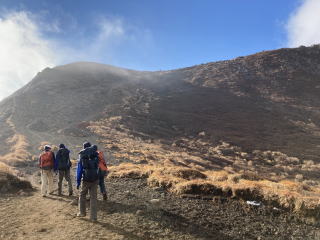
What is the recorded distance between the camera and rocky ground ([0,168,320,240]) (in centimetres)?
688

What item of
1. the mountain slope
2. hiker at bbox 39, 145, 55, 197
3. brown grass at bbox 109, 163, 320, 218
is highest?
the mountain slope

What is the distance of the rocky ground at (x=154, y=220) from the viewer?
22.6 feet

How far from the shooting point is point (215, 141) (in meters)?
42.3

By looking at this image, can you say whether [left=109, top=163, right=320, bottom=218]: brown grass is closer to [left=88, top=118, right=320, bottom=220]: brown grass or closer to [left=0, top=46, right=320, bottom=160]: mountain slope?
[left=88, top=118, right=320, bottom=220]: brown grass

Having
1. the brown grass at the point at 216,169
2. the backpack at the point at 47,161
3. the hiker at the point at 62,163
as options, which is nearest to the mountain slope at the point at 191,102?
the brown grass at the point at 216,169

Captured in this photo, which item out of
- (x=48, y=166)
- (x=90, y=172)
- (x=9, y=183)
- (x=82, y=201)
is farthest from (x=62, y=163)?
(x=90, y=172)

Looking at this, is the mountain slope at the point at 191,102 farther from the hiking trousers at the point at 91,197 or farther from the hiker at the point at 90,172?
the hiker at the point at 90,172

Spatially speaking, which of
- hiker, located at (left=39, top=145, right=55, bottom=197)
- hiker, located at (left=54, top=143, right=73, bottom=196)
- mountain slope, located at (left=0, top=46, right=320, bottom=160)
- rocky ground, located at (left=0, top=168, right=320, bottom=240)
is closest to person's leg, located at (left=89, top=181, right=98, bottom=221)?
rocky ground, located at (left=0, top=168, right=320, bottom=240)

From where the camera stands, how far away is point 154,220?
759 cm

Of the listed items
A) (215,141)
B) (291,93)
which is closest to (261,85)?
(291,93)

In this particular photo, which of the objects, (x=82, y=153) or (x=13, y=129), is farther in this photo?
(x=13, y=129)

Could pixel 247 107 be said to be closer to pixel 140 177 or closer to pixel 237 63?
pixel 237 63

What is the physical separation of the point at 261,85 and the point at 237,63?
52.8 feet

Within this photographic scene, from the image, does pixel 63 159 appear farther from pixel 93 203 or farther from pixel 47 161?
pixel 93 203
